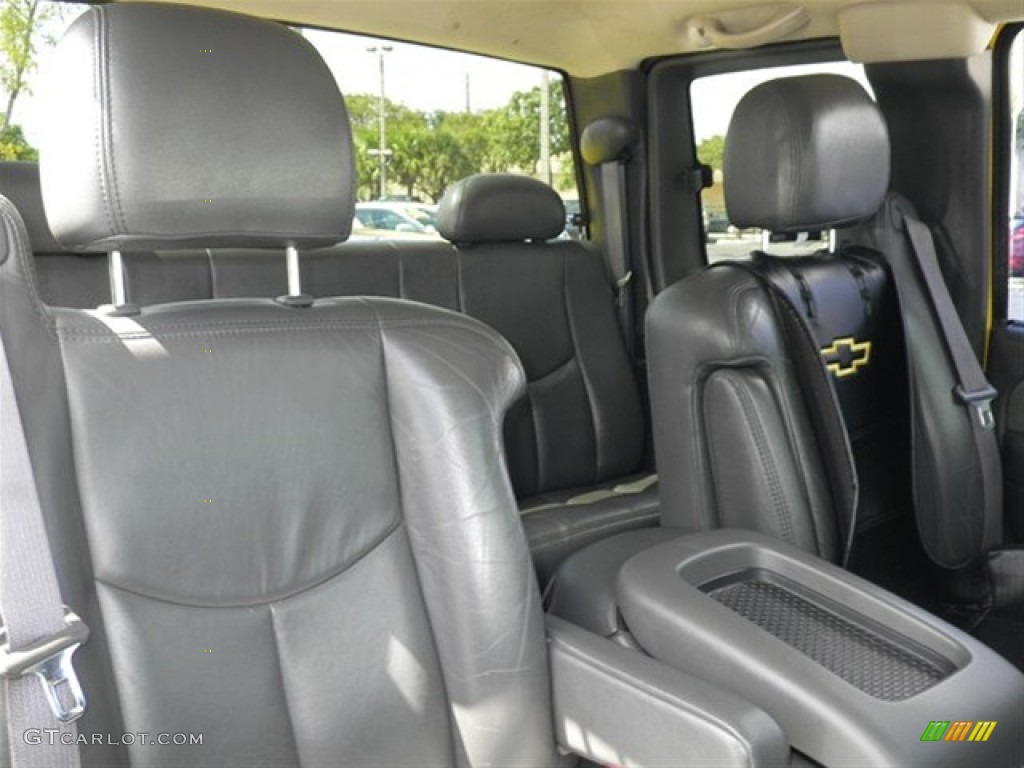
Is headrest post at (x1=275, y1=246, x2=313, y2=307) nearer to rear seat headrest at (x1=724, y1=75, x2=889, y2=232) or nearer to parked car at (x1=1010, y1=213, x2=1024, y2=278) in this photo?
rear seat headrest at (x1=724, y1=75, x2=889, y2=232)

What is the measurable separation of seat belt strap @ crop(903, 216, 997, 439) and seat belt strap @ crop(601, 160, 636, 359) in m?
1.03

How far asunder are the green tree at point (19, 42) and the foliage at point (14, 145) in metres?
0.02

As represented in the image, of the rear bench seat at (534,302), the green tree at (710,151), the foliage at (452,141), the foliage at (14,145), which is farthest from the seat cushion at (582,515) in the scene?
the foliage at (14,145)

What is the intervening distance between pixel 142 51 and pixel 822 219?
1393 mm

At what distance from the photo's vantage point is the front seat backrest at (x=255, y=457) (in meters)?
1.13

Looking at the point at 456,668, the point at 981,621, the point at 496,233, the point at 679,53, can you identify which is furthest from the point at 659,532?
the point at 679,53

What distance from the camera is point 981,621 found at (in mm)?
2406

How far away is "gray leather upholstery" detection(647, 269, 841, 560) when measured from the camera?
6.19ft

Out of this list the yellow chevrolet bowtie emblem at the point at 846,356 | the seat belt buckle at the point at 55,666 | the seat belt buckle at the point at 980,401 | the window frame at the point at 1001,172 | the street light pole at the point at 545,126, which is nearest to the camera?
the seat belt buckle at the point at 55,666

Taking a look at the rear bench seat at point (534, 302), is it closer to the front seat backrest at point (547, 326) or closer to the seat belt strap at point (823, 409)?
the front seat backrest at point (547, 326)

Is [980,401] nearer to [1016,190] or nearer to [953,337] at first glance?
[953,337]

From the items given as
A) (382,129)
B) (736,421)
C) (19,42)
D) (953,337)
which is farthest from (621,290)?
(19,42)

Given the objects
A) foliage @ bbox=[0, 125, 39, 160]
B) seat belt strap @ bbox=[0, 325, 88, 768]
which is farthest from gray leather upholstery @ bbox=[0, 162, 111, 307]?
seat belt strap @ bbox=[0, 325, 88, 768]

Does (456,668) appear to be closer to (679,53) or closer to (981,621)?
(981,621)
